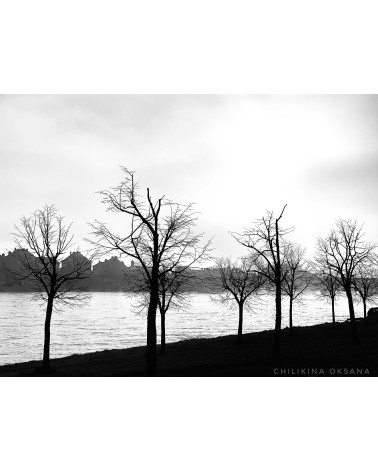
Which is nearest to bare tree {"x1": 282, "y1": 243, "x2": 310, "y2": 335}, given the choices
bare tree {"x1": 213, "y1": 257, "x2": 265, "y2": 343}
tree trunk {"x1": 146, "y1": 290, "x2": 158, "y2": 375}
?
bare tree {"x1": 213, "y1": 257, "x2": 265, "y2": 343}

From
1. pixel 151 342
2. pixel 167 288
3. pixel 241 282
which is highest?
pixel 241 282

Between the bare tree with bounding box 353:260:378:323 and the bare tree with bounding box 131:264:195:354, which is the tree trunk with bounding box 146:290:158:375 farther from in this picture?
the bare tree with bounding box 353:260:378:323

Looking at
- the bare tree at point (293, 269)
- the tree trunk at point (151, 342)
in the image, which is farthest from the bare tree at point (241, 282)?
the tree trunk at point (151, 342)

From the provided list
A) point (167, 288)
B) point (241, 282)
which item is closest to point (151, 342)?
point (167, 288)

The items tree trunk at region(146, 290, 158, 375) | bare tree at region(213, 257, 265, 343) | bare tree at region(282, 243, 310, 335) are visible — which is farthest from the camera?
bare tree at region(213, 257, 265, 343)

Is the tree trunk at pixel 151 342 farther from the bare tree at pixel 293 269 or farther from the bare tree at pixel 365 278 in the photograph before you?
the bare tree at pixel 365 278

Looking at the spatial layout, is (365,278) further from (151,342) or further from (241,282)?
(151,342)

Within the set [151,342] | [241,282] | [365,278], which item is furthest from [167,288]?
[365,278]

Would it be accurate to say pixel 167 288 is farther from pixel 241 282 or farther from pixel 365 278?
pixel 365 278

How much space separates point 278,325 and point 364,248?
6705 millimetres

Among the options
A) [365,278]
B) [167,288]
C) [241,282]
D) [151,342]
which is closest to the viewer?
[151,342]

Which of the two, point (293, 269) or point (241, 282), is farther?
point (241, 282)

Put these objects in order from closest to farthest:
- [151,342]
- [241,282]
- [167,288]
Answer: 1. [151,342]
2. [167,288]
3. [241,282]

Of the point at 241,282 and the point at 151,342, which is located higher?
the point at 241,282
